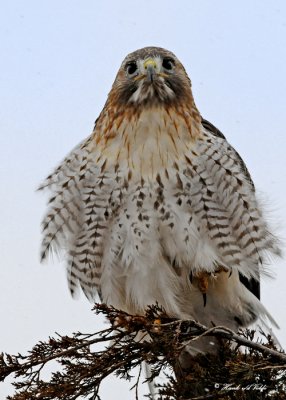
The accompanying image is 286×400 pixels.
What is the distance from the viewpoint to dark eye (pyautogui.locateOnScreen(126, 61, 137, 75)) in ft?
18.2

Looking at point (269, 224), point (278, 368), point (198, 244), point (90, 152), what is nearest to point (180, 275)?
point (198, 244)

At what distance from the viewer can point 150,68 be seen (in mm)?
5375

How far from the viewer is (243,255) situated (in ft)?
16.9

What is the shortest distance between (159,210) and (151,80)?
3.04 ft

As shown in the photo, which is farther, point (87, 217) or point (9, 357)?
point (87, 217)

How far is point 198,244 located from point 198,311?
2.21 ft

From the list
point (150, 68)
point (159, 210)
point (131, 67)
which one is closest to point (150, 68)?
point (150, 68)

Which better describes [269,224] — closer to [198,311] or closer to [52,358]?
[198,311]

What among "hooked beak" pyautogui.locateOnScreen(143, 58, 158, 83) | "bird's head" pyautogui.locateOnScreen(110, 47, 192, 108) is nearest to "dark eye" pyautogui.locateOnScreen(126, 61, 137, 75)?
"bird's head" pyautogui.locateOnScreen(110, 47, 192, 108)

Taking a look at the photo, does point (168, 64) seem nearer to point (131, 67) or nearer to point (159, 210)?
point (131, 67)

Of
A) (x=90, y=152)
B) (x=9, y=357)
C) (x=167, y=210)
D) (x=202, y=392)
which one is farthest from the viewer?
(x=90, y=152)

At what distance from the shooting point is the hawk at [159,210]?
5.06 metres

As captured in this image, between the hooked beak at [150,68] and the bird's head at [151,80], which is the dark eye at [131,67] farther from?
the hooked beak at [150,68]

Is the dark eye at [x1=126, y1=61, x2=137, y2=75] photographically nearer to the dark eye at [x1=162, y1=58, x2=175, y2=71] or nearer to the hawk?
the hawk
